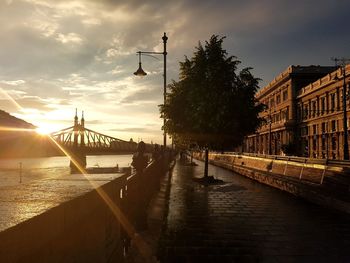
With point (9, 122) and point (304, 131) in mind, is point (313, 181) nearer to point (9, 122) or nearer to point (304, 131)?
point (9, 122)

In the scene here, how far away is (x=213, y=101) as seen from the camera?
75.8 ft

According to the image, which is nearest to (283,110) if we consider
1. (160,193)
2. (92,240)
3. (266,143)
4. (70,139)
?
(266,143)

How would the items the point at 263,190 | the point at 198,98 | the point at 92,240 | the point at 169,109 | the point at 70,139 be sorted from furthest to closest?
1. the point at 70,139
2. the point at 169,109
3. the point at 198,98
4. the point at 263,190
5. the point at 92,240

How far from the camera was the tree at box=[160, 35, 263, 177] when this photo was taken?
23.2m

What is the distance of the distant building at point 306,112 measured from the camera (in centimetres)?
5991

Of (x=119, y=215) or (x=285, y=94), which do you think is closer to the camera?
(x=119, y=215)

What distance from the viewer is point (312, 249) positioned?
348 inches

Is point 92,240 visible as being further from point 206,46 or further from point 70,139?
point 70,139

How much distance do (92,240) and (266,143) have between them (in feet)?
304

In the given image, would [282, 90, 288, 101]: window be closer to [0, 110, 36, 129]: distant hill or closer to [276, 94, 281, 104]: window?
[276, 94, 281, 104]: window

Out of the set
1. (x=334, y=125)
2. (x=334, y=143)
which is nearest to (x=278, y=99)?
(x=334, y=125)

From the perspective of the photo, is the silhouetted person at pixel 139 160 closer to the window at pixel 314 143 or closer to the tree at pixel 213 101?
the tree at pixel 213 101

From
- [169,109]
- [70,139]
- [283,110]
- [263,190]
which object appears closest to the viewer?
[263,190]

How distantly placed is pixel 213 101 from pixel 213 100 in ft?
0.19
